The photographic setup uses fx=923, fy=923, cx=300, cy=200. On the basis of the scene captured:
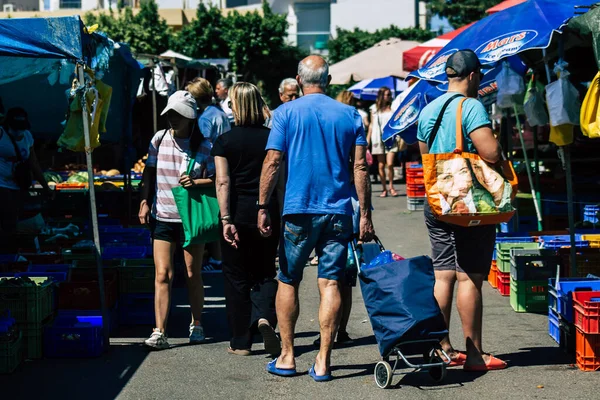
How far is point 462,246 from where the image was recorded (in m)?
6.20

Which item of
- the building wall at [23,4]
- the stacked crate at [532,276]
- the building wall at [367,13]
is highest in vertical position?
the building wall at [23,4]

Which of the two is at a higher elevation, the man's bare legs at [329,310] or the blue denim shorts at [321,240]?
the blue denim shorts at [321,240]

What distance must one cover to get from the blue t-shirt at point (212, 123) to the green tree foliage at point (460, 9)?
33.3 metres

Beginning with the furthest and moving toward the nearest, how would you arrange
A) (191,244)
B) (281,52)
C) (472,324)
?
1. (281,52)
2. (191,244)
3. (472,324)

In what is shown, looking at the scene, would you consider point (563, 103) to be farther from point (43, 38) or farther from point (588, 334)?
point (43, 38)

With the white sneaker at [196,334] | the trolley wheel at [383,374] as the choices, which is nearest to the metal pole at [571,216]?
the trolley wheel at [383,374]

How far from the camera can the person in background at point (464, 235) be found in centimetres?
608

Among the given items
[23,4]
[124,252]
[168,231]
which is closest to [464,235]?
[168,231]

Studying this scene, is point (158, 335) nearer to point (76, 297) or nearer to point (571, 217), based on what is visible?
point (76, 297)

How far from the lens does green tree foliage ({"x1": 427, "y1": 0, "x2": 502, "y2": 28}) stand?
41125mm

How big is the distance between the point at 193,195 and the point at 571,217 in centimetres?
323

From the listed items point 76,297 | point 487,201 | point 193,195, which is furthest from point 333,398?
point 76,297

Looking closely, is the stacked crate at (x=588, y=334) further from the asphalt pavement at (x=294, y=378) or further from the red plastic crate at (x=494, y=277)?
the red plastic crate at (x=494, y=277)

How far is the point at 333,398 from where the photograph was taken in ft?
19.0
